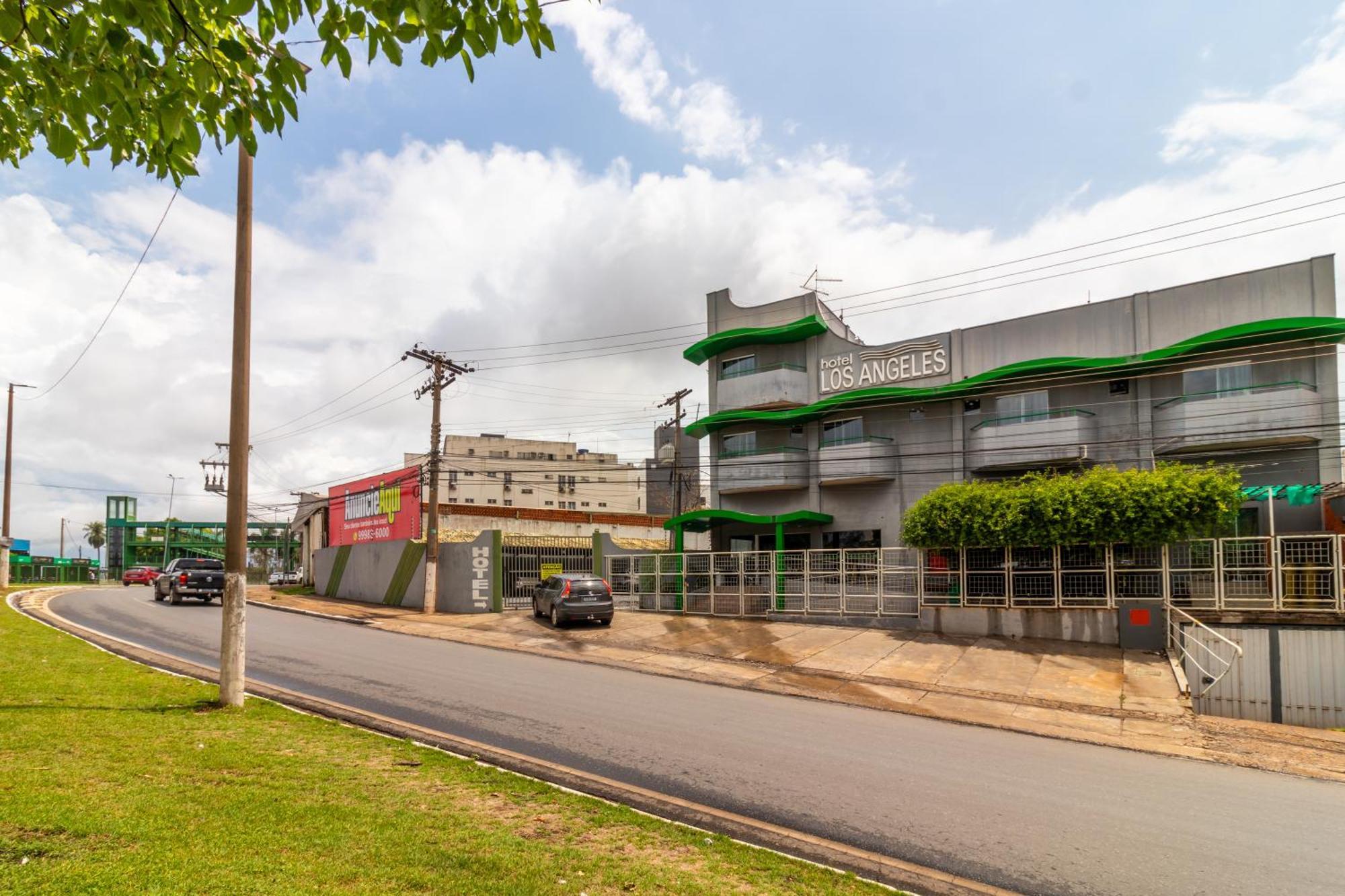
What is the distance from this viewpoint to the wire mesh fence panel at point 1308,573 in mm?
16406

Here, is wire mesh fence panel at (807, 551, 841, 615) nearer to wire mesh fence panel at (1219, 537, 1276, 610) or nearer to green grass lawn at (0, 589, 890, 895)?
A: wire mesh fence panel at (1219, 537, 1276, 610)

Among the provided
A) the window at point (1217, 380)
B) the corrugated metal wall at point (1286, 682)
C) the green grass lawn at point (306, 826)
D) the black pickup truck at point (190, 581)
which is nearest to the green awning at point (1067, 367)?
the window at point (1217, 380)

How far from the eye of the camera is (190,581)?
2944cm

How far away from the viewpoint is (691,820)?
255 inches

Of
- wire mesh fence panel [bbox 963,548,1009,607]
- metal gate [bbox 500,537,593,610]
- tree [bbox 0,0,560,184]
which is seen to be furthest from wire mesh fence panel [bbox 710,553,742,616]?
tree [bbox 0,0,560,184]

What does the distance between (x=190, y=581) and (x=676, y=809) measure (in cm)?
2914

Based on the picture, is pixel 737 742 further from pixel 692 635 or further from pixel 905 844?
pixel 692 635

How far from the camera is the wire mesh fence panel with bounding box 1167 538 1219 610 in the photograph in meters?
17.8

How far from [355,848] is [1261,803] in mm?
8639

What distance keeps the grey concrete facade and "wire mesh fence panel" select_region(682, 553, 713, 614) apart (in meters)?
7.52

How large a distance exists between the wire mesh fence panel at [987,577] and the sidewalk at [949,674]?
53.3 inches

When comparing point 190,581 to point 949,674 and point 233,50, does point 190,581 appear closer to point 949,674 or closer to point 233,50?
point 949,674

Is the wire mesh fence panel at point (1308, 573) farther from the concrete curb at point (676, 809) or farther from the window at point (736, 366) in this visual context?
the window at point (736, 366)

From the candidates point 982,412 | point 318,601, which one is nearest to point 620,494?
point 318,601
